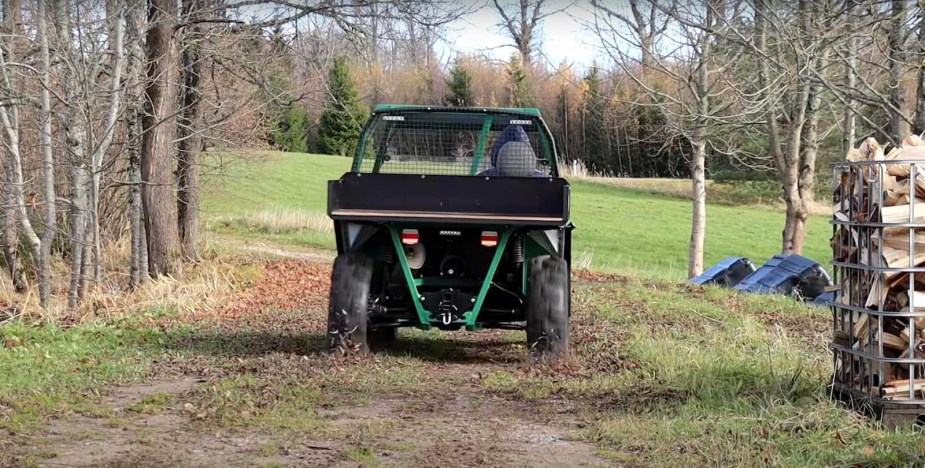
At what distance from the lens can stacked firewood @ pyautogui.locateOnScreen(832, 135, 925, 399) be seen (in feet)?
19.3

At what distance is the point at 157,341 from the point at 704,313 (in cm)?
643

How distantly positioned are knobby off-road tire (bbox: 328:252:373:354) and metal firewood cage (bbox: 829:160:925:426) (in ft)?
13.3

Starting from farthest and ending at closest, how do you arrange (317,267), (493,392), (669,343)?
(317,267) < (669,343) < (493,392)

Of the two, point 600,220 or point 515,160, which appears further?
point 600,220

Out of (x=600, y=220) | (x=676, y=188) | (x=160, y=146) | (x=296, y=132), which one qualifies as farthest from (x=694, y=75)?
(x=296, y=132)

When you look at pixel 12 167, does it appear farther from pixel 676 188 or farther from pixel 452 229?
pixel 676 188

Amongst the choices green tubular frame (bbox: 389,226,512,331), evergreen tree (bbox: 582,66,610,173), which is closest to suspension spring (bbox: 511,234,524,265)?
green tubular frame (bbox: 389,226,512,331)

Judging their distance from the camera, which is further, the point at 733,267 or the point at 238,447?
the point at 733,267

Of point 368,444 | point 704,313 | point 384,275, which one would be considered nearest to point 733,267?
point 704,313

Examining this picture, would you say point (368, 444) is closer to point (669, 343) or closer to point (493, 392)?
point (493, 392)

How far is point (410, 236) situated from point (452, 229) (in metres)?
0.36

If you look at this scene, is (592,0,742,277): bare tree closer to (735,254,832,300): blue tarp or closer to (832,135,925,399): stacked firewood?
(735,254,832,300): blue tarp

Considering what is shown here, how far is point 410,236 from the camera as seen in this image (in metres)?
8.79

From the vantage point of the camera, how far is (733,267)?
65.2 ft
